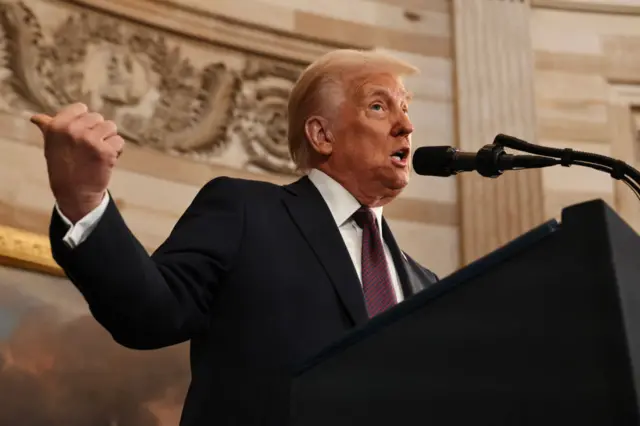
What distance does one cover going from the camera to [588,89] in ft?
16.6

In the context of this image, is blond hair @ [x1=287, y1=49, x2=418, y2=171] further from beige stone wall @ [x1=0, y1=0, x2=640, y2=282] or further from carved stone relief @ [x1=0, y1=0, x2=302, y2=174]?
carved stone relief @ [x1=0, y1=0, x2=302, y2=174]

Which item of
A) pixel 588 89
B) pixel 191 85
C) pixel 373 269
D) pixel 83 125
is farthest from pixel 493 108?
pixel 83 125

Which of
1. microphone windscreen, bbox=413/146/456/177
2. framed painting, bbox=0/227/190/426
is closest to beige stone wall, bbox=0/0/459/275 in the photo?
framed painting, bbox=0/227/190/426

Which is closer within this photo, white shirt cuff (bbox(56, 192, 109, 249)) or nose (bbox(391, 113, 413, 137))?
white shirt cuff (bbox(56, 192, 109, 249))

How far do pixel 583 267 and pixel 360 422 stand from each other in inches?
13.9

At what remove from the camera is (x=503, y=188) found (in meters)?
4.60

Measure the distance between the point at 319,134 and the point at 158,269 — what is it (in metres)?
0.71

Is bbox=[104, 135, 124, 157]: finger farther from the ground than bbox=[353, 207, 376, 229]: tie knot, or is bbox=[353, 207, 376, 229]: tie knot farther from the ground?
bbox=[104, 135, 124, 157]: finger

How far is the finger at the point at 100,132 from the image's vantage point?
1304 millimetres

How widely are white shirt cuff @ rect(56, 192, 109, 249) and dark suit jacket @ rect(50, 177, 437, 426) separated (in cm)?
7

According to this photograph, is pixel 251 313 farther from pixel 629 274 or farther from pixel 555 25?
pixel 555 25

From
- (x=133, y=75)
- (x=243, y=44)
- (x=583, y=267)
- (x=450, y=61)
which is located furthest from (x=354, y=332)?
(x=450, y=61)

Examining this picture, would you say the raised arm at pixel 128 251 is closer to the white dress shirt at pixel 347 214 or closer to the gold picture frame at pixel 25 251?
the white dress shirt at pixel 347 214

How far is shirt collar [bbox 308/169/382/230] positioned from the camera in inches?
78.8
